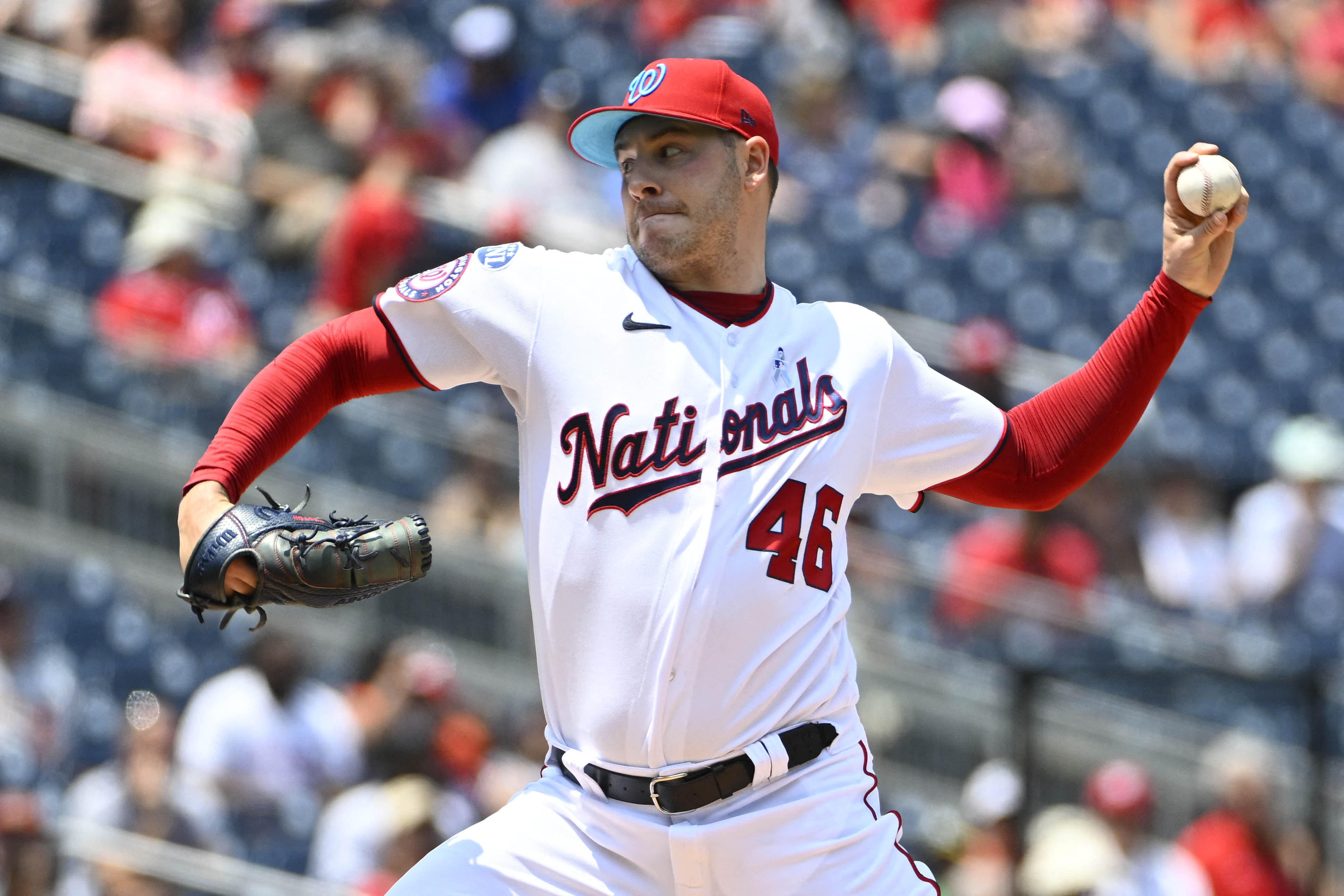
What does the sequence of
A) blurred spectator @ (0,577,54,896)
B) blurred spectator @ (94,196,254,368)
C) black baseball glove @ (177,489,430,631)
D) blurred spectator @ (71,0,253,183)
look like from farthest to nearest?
blurred spectator @ (71,0,253,183) → blurred spectator @ (94,196,254,368) → blurred spectator @ (0,577,54,896) → black baseball glove @ (177,489,430,631)

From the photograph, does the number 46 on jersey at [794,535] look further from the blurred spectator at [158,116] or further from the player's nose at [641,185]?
the blurred spectator at [158,116]

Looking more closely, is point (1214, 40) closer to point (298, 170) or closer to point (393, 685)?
point (298, 170)

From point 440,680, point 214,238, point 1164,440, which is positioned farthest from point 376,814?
point 1164,440

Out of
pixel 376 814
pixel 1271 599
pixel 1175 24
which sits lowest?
pixel 1271 599

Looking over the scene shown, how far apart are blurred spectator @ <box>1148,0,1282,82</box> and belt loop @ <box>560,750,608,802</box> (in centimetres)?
804

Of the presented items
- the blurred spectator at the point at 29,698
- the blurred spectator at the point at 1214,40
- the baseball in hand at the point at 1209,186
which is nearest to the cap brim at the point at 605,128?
the baseball in hand at the point at 1209,186

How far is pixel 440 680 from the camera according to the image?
19.8 ft

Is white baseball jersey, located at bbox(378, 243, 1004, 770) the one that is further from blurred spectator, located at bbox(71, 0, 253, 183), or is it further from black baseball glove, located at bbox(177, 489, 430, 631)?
blurred spectator, located at bbox(71, 0, 253, 183)

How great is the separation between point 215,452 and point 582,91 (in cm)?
630

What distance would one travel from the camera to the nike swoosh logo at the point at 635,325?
2668 millimetres

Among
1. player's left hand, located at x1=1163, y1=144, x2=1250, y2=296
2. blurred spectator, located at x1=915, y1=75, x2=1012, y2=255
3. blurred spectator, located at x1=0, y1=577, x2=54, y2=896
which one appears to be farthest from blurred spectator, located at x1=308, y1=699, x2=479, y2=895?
blurred spectator, located at x1=915, y1=75, x2=1012, y2=255

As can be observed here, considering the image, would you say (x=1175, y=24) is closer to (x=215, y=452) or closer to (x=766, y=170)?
(x=766, y=170)

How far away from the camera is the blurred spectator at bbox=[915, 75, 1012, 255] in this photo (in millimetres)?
8328

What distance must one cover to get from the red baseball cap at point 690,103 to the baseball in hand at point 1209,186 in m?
0.70
